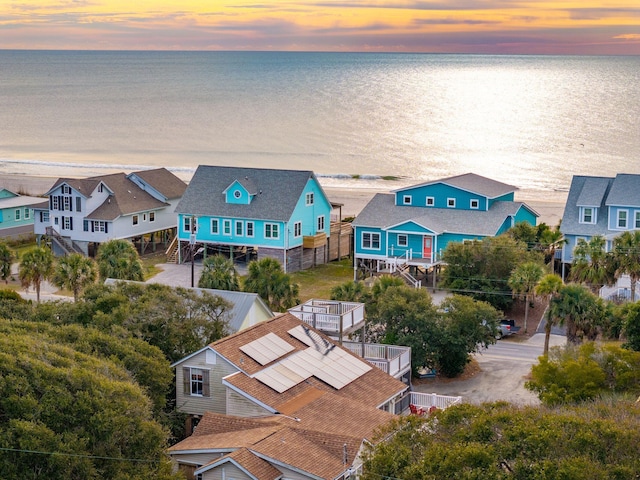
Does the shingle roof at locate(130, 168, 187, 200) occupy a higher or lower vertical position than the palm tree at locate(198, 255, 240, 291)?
higher

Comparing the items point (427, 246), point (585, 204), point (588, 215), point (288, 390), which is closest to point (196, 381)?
point (288, 390)

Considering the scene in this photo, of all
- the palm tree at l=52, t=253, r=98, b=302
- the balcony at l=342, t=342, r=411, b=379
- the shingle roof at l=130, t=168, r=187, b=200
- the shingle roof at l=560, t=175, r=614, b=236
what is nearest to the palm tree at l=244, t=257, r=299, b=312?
the palm tree at l=52, t=253, r=98, b=302

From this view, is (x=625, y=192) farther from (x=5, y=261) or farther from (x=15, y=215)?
(x=15, y=215)

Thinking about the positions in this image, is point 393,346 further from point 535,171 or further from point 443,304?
point 535,171

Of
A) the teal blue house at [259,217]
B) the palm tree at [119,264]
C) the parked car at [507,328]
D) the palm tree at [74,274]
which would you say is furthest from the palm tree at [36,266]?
the parked car at [507,328]

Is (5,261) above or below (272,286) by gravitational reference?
above

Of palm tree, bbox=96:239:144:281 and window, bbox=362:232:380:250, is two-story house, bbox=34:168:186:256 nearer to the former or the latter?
palm tree, bbox=96:239:144:281
